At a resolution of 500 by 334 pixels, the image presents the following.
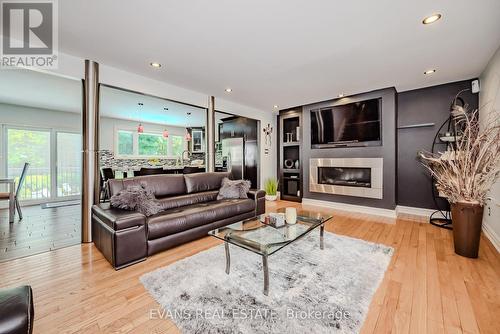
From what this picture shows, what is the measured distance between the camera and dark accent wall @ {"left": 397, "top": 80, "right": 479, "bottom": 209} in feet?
12.8

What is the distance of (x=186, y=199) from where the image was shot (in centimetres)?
333

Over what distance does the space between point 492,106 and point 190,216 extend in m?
4.52

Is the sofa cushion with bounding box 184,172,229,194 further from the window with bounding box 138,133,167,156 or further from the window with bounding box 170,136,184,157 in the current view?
the window with bounding box 170,136,184,157

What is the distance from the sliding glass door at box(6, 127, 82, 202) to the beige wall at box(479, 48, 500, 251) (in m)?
9.07

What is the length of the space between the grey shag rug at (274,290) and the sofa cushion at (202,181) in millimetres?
1402

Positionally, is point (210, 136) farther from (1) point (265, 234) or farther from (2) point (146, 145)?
(2) point (146, 145)

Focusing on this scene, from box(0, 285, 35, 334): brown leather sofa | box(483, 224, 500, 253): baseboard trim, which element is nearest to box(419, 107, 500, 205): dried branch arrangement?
box(483, 224, 500, 253): baseboard trim

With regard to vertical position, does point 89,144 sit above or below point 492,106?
below

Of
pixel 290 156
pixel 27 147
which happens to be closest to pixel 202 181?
pixel 290 156

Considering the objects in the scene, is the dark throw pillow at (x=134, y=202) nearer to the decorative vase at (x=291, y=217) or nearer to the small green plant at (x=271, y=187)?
the decorative vase at (x=291, y=217)

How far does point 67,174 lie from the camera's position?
19.4 feet

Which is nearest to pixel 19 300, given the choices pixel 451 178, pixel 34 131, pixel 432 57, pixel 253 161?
pixel 451 178

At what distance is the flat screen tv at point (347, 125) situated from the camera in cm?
429

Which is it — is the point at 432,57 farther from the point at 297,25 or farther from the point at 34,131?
the point at 34,131
